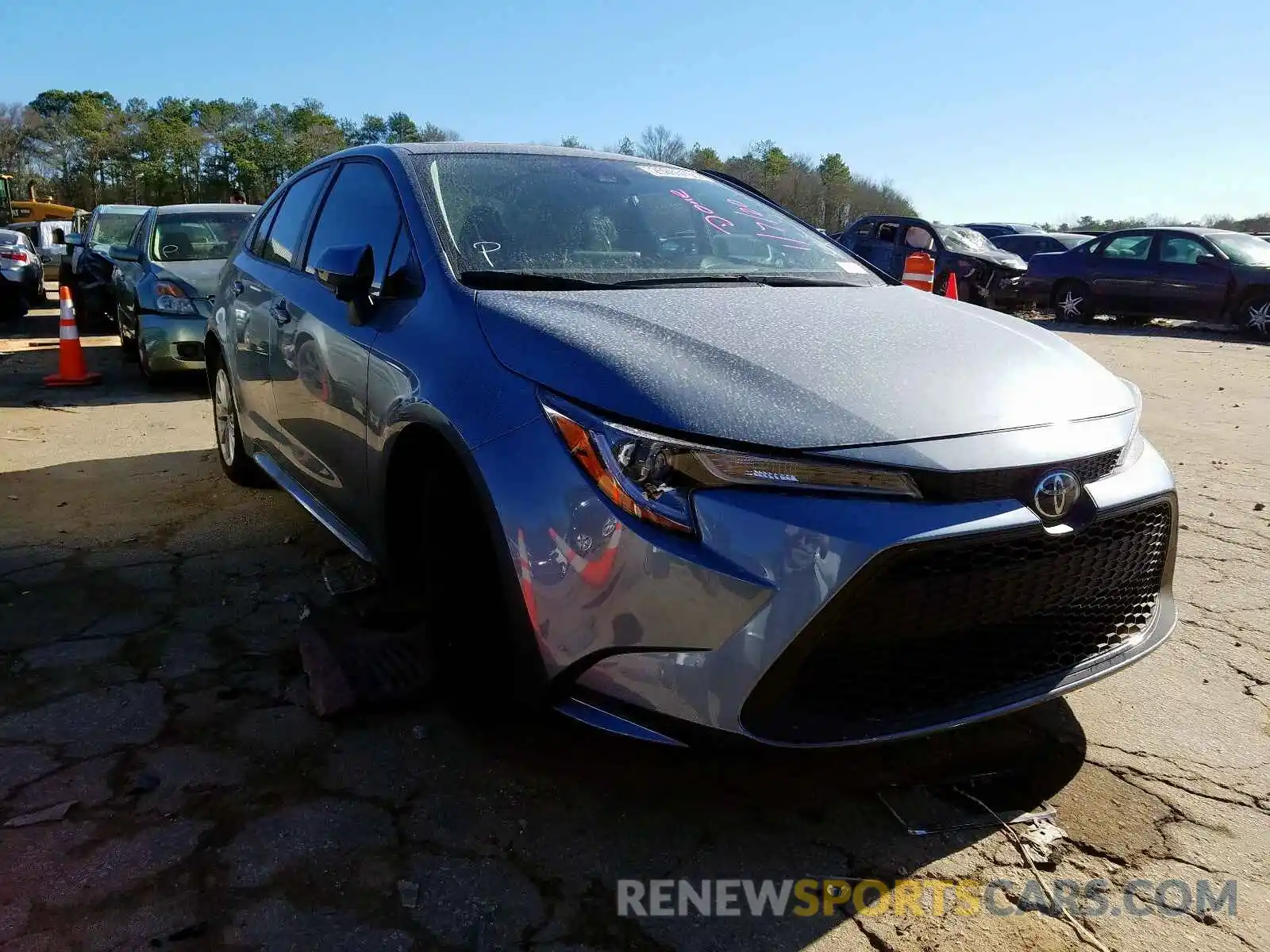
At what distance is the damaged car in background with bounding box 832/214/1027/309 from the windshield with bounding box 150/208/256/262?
9.73 metres

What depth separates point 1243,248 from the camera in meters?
14.3

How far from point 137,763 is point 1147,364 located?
36.3 feet

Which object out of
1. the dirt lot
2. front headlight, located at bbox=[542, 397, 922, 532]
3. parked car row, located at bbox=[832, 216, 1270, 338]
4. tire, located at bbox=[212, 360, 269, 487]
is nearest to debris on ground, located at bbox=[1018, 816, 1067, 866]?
the dirt lot

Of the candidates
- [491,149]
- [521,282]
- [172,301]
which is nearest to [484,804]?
[521,282]

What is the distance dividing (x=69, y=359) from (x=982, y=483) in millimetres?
8816

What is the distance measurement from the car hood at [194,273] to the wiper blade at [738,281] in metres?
6.14

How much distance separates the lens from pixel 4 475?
17.8 feet

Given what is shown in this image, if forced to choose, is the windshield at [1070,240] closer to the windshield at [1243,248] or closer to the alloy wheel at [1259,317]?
the windshield at [1243,248]

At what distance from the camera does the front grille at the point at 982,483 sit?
1.91 metres

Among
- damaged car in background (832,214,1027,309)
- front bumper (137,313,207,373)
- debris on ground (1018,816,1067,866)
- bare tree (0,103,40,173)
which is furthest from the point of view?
bare tree (0,103,40,173)

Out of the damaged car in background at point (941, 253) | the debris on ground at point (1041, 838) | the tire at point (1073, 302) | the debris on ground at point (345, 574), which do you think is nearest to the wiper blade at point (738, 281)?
the debris on ground at point (345, 574)

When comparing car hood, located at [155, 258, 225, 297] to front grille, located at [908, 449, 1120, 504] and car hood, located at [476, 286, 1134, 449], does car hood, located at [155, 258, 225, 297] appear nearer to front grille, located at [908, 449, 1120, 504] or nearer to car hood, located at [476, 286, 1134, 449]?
car hood, located at [476, 286, 1134, 449]

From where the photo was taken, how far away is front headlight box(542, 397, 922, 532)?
190 cm

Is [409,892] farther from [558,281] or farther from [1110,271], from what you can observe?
[1110,271]
